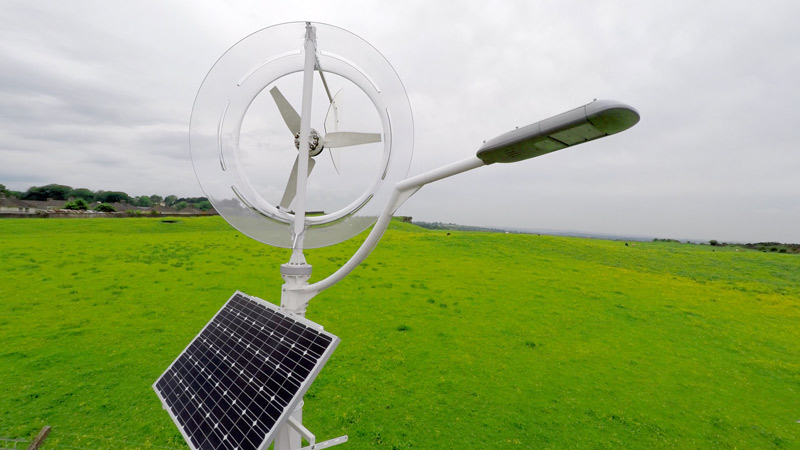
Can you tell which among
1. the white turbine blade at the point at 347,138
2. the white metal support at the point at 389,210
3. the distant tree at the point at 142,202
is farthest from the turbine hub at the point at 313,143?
the distant tree at the point at 142,202

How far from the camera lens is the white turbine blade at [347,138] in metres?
3.10

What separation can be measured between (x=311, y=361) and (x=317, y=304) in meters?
7.20

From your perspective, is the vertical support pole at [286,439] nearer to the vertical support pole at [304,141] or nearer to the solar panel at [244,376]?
the solar panel at [244,376]

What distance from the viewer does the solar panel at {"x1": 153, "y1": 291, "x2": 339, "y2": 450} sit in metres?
2.18

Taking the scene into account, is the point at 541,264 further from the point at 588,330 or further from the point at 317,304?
the point at 317,304

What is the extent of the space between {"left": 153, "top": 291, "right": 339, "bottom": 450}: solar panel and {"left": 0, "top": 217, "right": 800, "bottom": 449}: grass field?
223 centimetres

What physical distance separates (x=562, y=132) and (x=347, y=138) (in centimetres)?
209

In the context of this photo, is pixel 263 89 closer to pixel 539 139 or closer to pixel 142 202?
pixel 539 139

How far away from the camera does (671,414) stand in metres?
5.18

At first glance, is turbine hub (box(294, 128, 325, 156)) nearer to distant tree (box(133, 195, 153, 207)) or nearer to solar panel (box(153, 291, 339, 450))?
solar panel (box(153, 291, 339, 450))

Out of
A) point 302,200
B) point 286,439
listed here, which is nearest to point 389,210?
point 302,200

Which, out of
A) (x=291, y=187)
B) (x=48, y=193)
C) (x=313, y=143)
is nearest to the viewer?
(x=313, y=143)

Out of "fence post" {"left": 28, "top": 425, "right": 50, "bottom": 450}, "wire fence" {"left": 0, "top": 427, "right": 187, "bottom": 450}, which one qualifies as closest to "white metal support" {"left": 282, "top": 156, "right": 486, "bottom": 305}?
"wire fence" {"left": 0, "top": 427, "right": 187, "bottom": 450}

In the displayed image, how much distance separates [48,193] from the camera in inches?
2291
